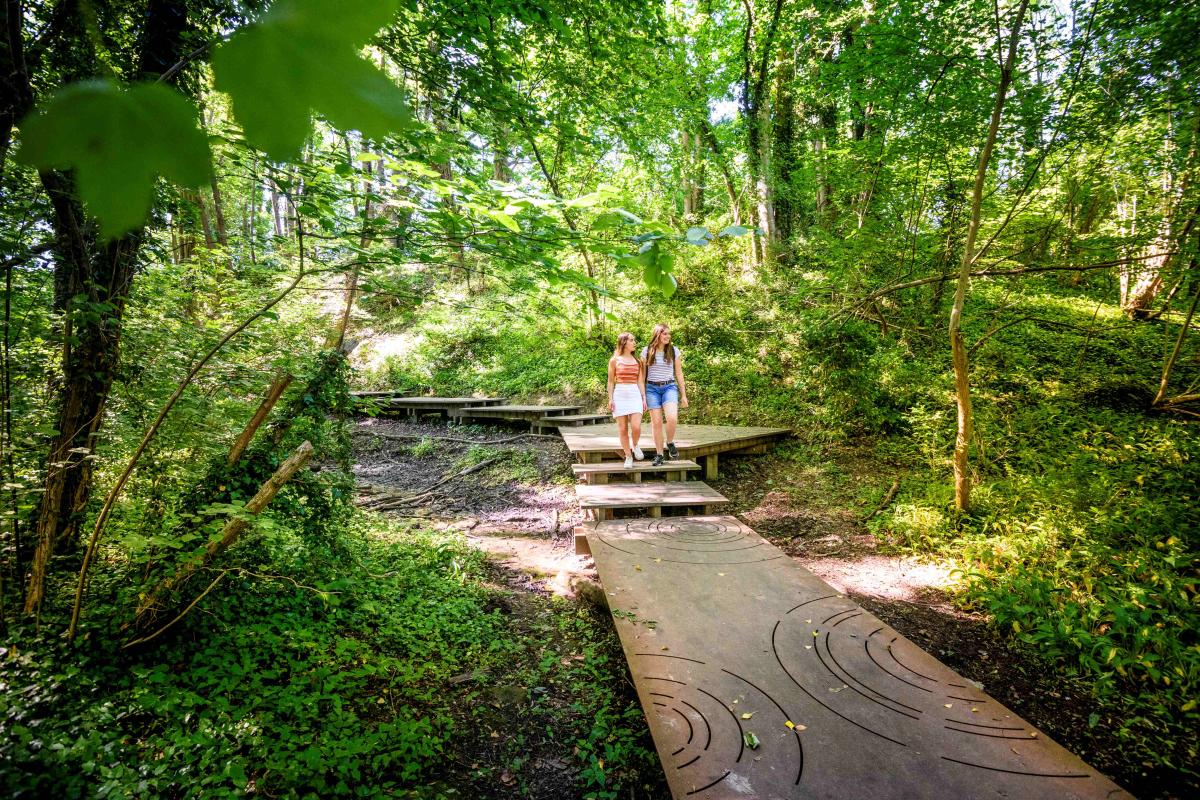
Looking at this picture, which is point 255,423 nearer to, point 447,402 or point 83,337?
point 83,337

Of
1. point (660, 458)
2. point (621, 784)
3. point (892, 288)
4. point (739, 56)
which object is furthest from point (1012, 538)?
point (739, 56)

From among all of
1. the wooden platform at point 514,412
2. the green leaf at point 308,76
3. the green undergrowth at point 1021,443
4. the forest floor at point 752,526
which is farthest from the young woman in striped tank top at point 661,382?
the green leaf at point 308,76

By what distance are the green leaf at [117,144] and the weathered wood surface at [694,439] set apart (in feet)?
15.8

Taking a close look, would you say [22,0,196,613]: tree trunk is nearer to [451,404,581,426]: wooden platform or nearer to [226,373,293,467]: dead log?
[226,373,293,467]: dead log

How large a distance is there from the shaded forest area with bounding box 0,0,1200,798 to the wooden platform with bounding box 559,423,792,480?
57 centimetres

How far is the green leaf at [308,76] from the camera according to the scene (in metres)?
0.35

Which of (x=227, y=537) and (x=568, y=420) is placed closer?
(x=227, y=537)

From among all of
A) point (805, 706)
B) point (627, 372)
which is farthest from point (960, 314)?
point (805, 706)

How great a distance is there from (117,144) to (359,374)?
3344mm

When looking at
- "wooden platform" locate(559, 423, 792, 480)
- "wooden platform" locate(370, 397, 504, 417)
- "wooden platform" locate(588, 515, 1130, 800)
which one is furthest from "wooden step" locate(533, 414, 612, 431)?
"wooden platform" locate(588, 515, 1130, 800)

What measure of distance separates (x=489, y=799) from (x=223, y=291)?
16.9ft

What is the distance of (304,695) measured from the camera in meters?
2.13

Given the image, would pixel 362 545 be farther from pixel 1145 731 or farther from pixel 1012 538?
pixel 1012 538

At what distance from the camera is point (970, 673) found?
2.67m
